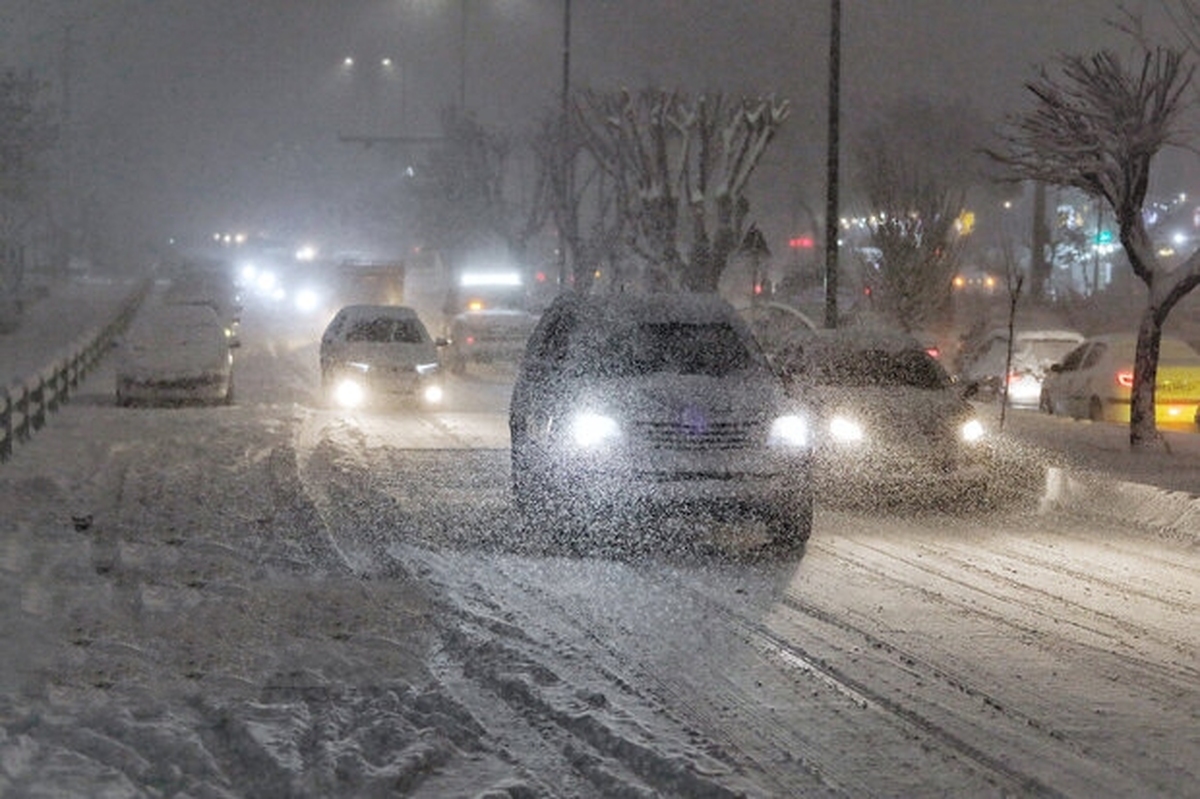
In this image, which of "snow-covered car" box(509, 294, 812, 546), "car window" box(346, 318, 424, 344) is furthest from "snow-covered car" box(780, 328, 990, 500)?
"car window" box(346, 318, 424, 344)

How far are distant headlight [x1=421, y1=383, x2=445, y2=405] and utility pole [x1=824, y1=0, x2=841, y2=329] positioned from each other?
22.5ft

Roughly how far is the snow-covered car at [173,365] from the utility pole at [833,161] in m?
10.4

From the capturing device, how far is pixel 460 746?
23.6ft

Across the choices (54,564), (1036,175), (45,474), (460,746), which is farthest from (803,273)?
(460,746)

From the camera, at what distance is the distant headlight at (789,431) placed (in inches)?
516

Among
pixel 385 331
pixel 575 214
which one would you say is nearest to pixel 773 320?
pixel 385 331

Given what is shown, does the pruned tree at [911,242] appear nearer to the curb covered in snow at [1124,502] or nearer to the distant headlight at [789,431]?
the curb covered in snow at [1124,502]

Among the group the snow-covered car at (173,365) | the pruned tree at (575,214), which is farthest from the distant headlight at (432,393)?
the pruned tree at (575,214)

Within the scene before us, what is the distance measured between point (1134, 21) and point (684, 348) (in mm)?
8968

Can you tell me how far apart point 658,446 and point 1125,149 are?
9371 mm

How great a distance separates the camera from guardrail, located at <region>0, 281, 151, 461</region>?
19047 millimetres

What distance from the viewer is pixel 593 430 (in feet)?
42.6

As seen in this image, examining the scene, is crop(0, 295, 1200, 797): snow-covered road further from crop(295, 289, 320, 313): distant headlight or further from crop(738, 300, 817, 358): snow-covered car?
crop(295, 289, 320, 313): distant headlight

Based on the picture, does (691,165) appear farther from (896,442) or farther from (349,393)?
(896,442)
